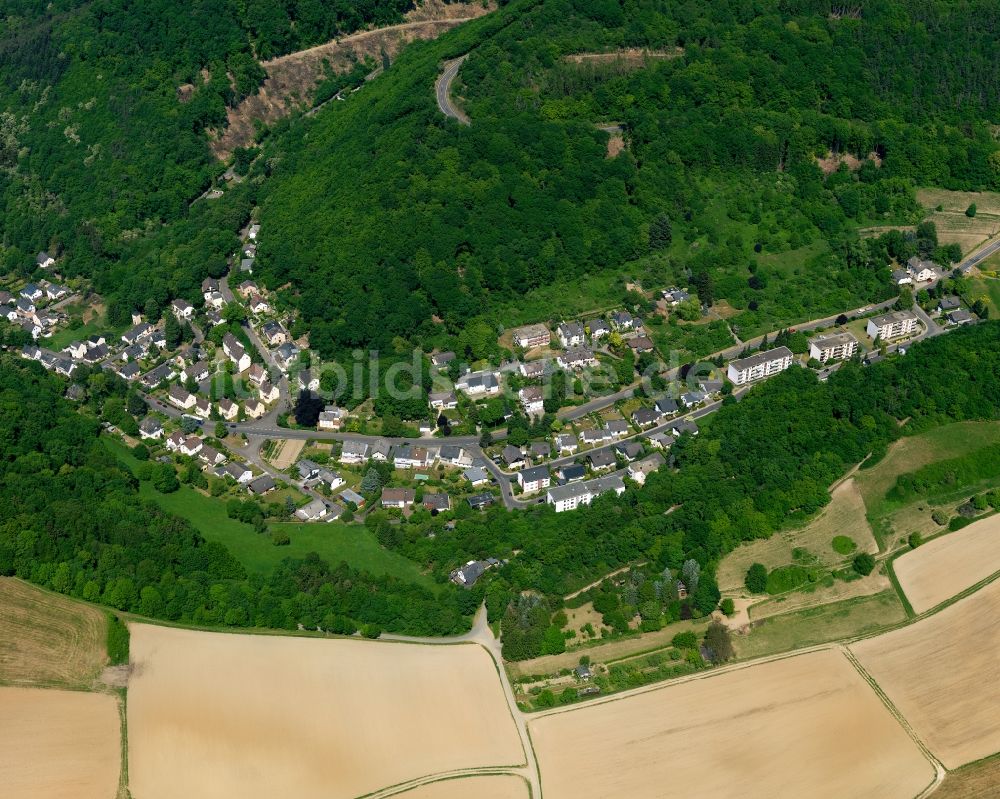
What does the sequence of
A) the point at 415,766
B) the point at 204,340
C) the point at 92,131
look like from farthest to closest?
the point at 92,131, the point at 204,340, the point at 415,766

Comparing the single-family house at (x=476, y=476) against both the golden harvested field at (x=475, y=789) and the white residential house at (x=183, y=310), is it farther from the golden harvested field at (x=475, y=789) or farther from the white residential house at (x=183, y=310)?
the white residential house at (x=183, y=310)

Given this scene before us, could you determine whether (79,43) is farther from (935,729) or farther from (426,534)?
(935,729)

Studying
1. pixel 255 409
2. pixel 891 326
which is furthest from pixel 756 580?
pixel 255 409

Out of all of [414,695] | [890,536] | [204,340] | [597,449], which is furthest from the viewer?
[204,340]

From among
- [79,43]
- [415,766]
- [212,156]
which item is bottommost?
[415,766]

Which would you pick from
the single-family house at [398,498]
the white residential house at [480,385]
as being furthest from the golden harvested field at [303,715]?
the white residential house at [480,385]

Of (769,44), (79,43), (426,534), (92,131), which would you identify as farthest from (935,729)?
(79,43)

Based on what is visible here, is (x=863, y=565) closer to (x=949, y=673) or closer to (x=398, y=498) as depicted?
(x=949, y=673)
